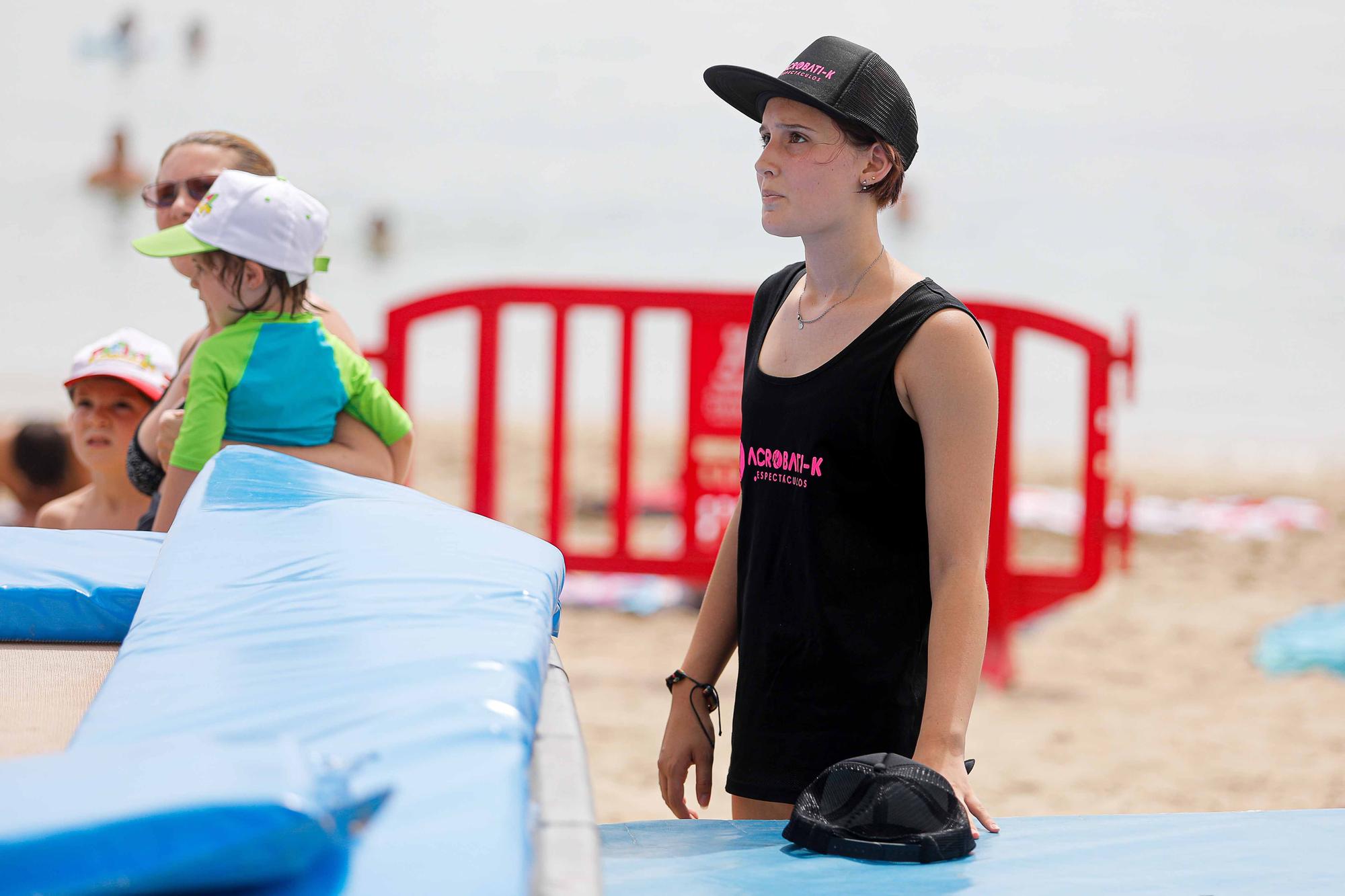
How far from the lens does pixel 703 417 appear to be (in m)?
4.95

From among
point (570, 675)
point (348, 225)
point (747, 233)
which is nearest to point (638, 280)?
point (747, 233)

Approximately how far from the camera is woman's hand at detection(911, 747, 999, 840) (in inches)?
56.1

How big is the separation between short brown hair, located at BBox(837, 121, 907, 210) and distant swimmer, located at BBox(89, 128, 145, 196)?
21.9m

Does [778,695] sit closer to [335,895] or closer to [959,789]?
[959,789]

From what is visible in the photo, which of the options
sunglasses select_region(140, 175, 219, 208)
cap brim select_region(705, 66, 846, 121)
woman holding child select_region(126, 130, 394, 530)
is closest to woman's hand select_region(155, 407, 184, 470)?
woman holding child select_region(126, 130, 394, 530)

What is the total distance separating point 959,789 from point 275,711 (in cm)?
76

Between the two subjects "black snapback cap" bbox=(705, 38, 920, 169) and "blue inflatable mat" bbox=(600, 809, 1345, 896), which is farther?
"black snapback cap" bbox=(705, 38, 920, 169)

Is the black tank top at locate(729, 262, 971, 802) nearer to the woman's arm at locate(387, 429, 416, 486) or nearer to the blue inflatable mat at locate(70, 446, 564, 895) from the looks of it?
the blue inflatable mat at locate(70, 446, 564, 895)

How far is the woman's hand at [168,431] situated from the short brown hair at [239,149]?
61 centimetres

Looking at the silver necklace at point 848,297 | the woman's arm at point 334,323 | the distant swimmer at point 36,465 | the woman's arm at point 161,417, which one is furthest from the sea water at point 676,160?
the silver necklace at point 848,297

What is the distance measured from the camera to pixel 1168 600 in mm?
7031

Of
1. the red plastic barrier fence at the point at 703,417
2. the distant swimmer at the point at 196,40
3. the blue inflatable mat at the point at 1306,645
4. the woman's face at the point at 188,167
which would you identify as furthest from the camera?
the distant swimmer at the point at 196,40

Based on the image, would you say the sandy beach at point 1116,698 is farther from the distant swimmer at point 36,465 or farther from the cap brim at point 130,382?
the distant swimmer at point 36,465

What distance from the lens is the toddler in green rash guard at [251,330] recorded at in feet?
6.85
